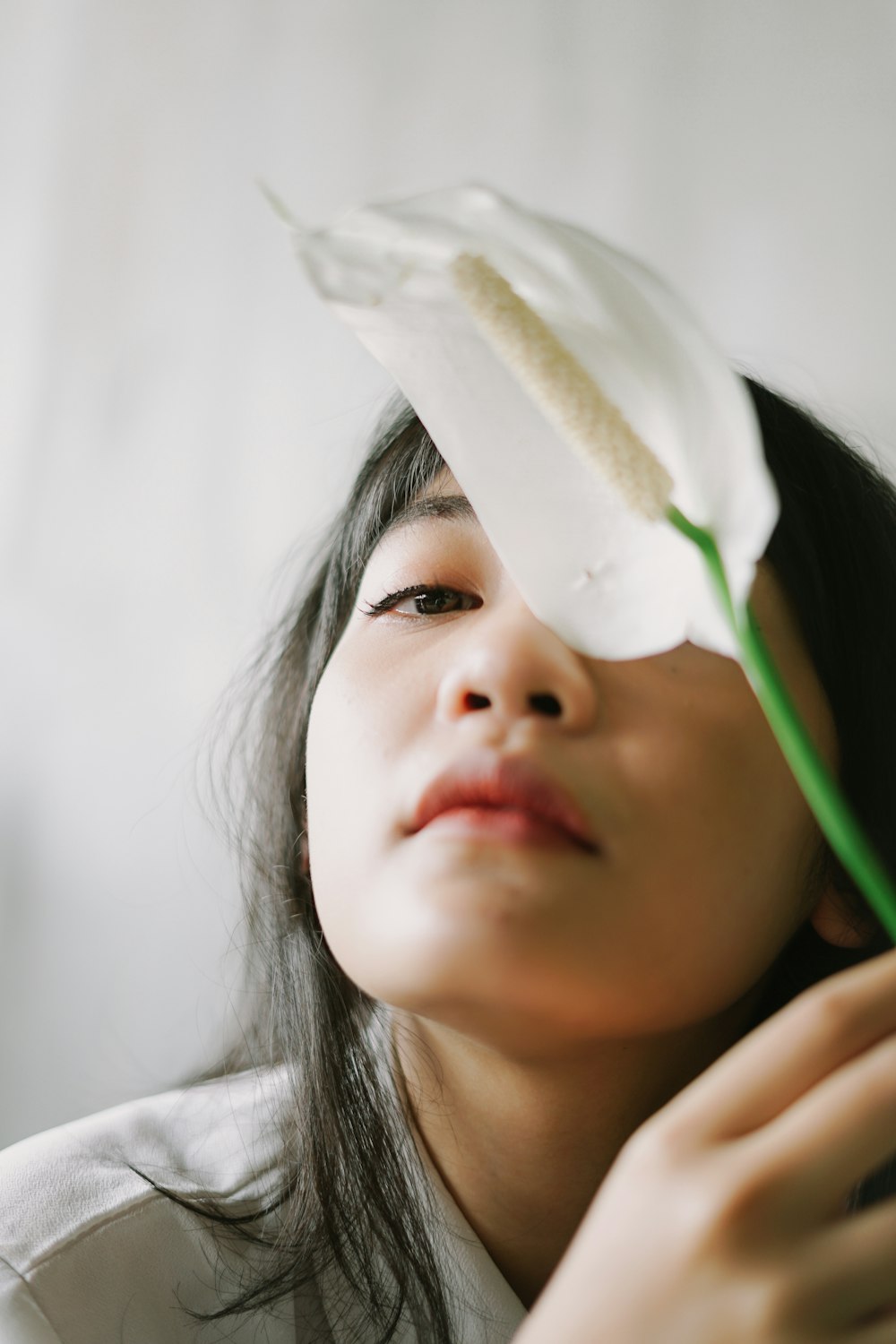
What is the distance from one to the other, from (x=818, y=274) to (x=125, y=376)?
48 cm

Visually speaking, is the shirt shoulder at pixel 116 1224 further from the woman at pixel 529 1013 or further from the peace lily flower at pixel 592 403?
the peace lily flower at pixel 592 403

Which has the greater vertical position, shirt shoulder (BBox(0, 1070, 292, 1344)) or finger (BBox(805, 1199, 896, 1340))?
finger (BBox(805, 1199, 896, 1340))

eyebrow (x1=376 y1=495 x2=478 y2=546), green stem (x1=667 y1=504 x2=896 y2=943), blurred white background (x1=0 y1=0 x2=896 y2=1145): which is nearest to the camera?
green stem (x1=667 y1=504 x2=896 y2=943)

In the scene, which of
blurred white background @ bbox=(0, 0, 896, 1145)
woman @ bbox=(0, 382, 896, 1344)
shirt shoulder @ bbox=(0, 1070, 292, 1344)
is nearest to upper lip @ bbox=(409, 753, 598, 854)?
woman @ bbox=(0, 382, 896, 1344)

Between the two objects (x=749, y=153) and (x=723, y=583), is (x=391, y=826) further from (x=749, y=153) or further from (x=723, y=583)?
(x=749, y=153)

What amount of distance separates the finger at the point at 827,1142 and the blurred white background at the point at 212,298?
1.92 feet

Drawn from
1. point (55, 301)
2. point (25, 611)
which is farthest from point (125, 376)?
point (25, 611)

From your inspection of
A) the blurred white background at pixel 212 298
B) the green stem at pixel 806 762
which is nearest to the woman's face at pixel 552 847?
the green stem at pixel 806 762

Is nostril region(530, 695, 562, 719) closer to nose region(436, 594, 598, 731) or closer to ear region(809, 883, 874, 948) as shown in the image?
nose region(436, 594, 598, 731)

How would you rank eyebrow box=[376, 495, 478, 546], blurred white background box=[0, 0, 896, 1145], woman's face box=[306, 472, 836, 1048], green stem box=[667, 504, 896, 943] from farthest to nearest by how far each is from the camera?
blurred white background box=[0, 0, 896, 1145] < eyebrow box=[376, 495, 478, 546] < woman's face box=[306, 472, 836, 1048] < green stem box=[667, 504, 896, 943]

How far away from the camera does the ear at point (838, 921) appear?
1.65 ft

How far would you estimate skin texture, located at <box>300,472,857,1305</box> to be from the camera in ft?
1.16

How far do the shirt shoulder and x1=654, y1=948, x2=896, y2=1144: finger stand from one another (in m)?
0.28

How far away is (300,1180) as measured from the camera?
52 centimetres
